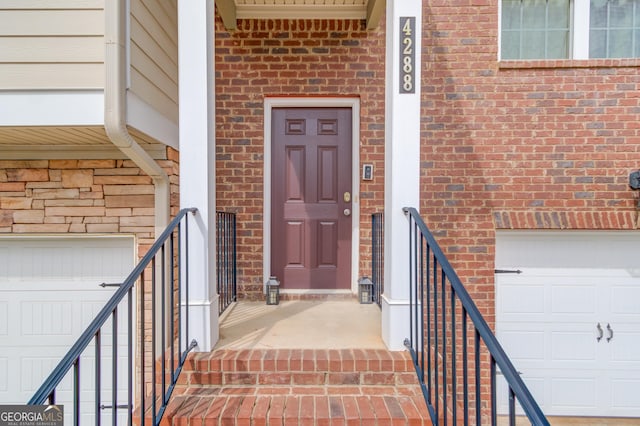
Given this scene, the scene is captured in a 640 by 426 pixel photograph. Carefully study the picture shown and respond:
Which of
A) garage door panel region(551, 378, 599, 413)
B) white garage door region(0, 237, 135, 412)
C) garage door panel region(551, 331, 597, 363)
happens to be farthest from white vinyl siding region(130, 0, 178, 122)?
garage door panel region(551, 378, 599, 413)

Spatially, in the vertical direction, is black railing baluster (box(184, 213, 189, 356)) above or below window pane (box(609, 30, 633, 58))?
below

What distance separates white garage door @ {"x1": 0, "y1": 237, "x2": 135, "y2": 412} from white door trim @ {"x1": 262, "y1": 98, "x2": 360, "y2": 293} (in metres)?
1.18

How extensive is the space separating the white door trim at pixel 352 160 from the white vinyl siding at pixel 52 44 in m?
1.56

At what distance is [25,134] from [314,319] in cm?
227

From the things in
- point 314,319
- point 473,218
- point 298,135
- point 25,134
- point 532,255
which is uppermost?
point 298,135

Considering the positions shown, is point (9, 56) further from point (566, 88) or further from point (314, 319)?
point (566, 88)

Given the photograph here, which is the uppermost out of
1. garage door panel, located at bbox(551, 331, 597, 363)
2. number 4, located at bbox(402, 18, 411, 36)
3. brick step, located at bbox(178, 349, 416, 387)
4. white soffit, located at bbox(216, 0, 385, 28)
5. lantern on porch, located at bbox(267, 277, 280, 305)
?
white soffit, located at bbox(216, 0, 385, 28)

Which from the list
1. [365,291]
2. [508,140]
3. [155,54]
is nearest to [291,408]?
[365,291]

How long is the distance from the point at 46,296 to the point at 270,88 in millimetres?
2574

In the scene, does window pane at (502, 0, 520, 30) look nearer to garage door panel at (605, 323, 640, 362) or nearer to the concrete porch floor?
the concrete porch floor

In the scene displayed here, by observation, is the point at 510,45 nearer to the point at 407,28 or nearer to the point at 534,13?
the point at 534,13

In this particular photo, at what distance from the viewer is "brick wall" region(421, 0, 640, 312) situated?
10.4 ft

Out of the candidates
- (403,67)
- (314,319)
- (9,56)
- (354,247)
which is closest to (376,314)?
(314,319)

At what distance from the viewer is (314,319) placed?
2568 millimetres
